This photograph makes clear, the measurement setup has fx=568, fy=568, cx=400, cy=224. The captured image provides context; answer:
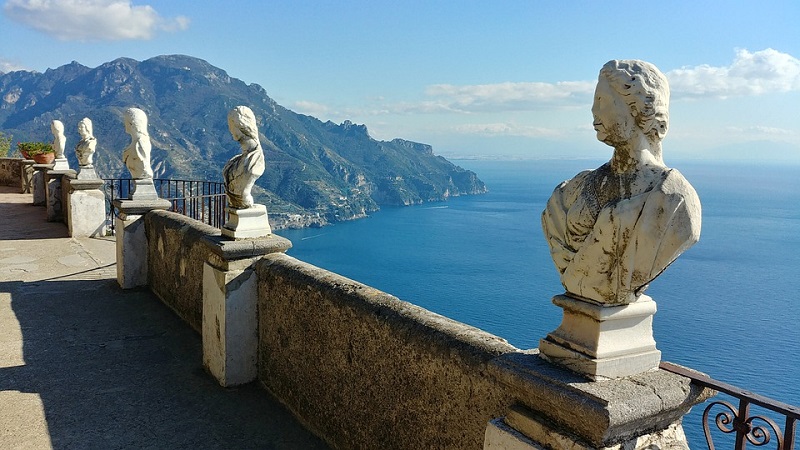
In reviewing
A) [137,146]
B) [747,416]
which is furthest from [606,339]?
[137,146]

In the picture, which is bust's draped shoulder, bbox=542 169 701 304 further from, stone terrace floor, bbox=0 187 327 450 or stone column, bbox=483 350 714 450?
stone terrace floor, bbox=0 187 327 450

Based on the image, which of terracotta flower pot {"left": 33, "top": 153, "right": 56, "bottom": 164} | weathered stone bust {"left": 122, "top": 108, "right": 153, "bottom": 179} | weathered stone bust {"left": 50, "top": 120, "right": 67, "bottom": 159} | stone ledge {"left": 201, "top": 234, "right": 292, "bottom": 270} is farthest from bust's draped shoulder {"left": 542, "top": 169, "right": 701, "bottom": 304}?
terracotta flower pot {"left": 33, "top": 153, "right": 56, "bottom": 164}

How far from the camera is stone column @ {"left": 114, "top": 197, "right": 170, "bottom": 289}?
7.33 metres

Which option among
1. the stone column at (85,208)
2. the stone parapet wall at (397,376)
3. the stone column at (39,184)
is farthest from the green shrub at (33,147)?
the stone parapet wall at (397,376)

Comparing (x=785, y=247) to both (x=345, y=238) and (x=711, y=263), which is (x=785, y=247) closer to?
(x=711, y=263)

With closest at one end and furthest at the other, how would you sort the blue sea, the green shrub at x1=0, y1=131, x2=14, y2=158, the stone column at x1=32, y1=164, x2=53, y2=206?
the stone column at x1=32, y1=164, x2=53, y2=206, the green shrub at x1=0, y1=131, x2=14, y2=158, the blue sea

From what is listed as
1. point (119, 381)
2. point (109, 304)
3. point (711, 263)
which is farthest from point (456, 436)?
point (711, 263)

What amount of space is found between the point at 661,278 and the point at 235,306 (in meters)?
59.3

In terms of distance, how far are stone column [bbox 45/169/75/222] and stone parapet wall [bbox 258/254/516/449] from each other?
930 centimetres

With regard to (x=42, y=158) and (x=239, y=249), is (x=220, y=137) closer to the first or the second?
(x=42, y=158)

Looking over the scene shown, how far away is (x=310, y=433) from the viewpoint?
4.07 metres

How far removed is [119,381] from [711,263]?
61.5 meters

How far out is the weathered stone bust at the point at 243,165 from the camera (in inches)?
190

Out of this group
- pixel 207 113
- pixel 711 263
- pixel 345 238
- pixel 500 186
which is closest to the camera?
pixel 711 263
